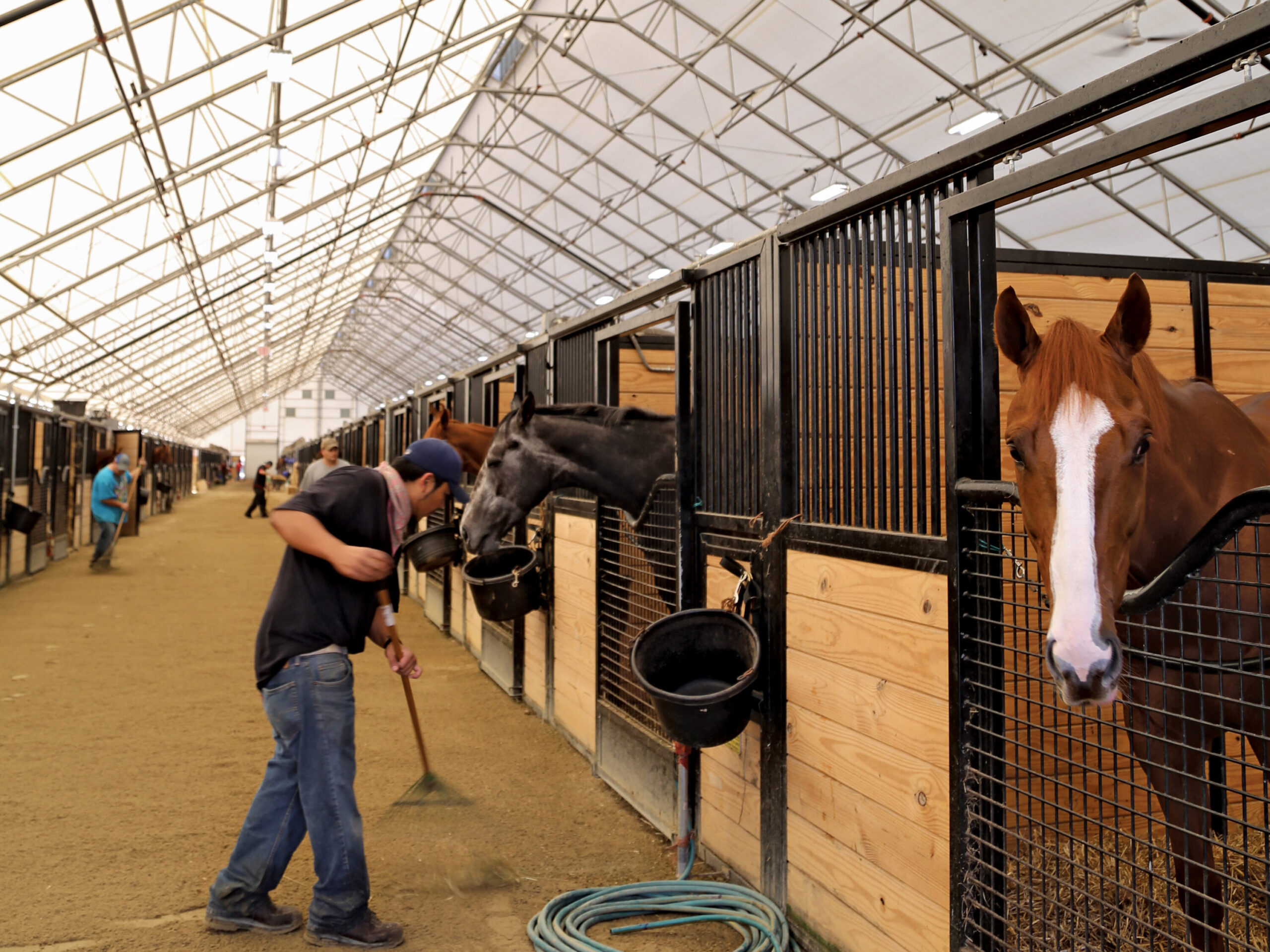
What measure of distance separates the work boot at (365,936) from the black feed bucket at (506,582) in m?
1.98

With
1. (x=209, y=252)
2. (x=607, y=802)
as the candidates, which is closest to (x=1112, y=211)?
(x=607, y=802)

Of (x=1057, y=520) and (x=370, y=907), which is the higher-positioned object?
(x=1057, y=520)

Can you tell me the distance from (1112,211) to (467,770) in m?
12.7

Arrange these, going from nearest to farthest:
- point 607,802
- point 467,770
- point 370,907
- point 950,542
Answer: point 950,542 < point 370,907 < point 607,802 < point 467,770

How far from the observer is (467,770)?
429 centimetres

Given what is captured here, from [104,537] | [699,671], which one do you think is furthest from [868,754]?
[104,537]

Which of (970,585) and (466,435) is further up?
(466,435)

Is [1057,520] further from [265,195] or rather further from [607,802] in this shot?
[265,195]

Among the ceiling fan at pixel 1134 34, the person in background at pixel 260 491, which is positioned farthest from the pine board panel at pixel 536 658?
the person in background at pixel 260 491

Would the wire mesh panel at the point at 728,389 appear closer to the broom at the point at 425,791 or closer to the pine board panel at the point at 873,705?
the pine board panel at the point at 873,705

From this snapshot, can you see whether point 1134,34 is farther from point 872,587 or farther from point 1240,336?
point 872,587

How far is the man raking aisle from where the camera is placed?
8.63 ft

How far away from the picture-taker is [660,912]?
9.45ft

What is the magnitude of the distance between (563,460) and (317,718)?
202cm
